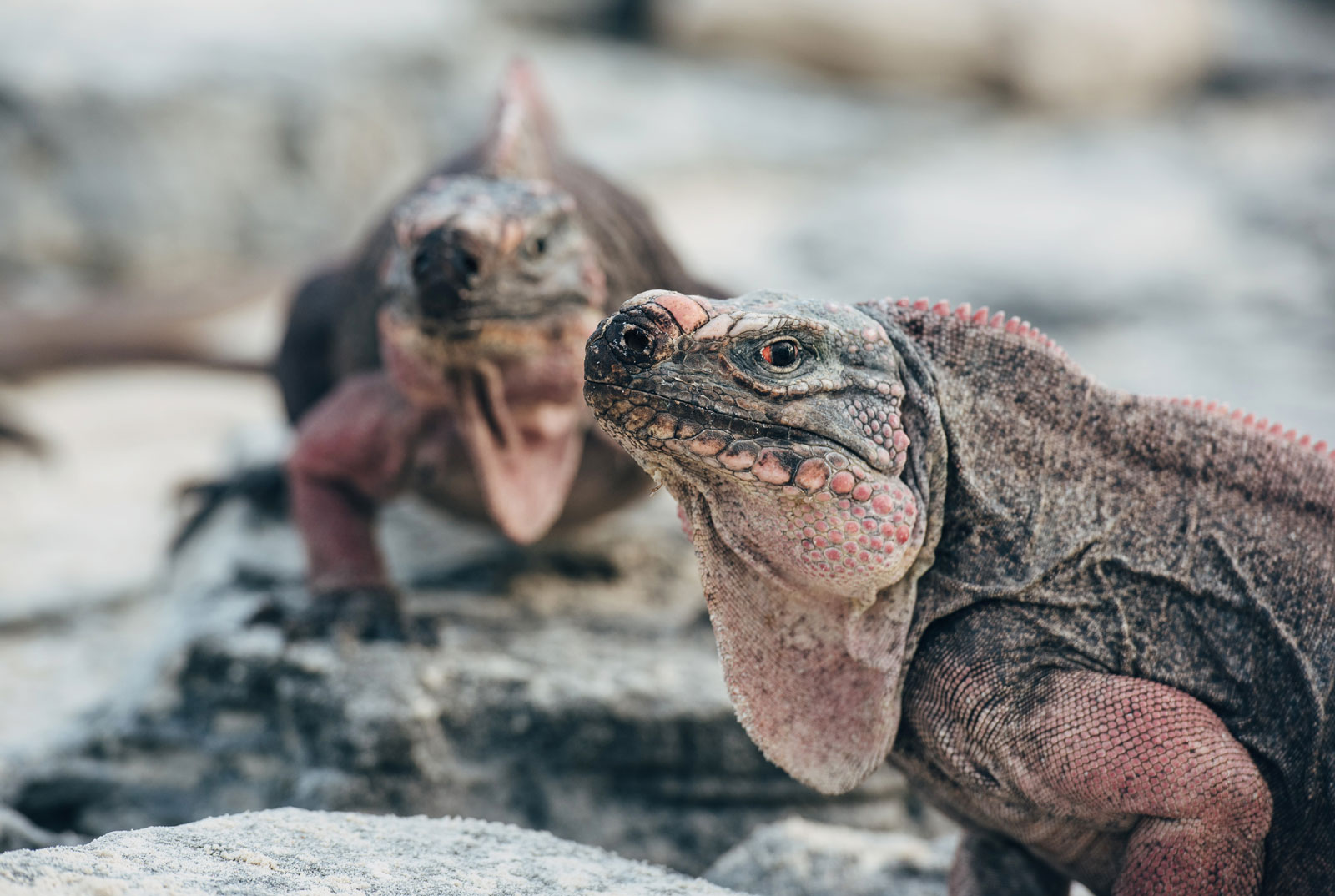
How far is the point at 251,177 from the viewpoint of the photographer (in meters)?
11.3

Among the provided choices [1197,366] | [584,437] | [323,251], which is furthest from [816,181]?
[584,437]

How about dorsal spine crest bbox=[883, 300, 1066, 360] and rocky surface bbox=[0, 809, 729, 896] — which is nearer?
rocky surface bbox=[0, 809, 729, 896]

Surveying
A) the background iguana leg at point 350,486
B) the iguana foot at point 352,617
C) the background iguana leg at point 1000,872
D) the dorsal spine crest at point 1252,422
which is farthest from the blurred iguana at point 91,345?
the dorsal spine crest at point 1252,422

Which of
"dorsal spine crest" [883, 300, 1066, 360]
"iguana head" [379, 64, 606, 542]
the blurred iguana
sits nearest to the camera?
"dorsal spine crest" [883, 300, 1066, 360]

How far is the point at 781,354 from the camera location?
216cm

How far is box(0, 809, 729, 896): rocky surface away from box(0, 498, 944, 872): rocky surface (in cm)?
72

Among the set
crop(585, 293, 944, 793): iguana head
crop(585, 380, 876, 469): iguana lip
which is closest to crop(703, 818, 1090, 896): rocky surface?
crop(585, 293, 944, 793): iguana head

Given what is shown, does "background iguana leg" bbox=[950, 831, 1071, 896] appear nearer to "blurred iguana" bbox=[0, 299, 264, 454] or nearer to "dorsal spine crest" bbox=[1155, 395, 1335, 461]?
"dorsal spine crest" bbox=[1155, 395, 1335, 461]

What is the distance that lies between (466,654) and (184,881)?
176cm

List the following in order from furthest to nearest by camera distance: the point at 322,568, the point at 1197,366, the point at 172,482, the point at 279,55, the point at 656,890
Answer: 1. the point at 279,55
2. the point at 1197,366
3. the point at 172,482
4. the point at 322,568
5. the point at 656,890

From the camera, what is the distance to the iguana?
2139mm

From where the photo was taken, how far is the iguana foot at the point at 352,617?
3689 millimetres

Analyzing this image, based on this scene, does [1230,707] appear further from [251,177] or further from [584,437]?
[251,177]

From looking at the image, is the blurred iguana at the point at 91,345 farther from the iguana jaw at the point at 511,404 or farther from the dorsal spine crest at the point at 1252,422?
the dorsal spine crest at the point at 1252,422
